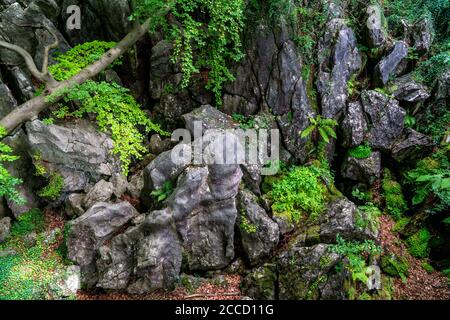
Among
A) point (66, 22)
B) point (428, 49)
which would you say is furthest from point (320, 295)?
point (66, 22)

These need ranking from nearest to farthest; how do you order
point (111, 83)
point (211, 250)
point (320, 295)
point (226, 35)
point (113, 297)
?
point (320, 295) < point (113, 297) < point (211, 250) < point (226, 35) < point (111, 83)

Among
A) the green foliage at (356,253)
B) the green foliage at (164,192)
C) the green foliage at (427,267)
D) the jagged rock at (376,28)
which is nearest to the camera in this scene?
the green foliage at (356,253)

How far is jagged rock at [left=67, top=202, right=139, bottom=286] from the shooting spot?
7.62 m

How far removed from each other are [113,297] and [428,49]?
13.8 metres

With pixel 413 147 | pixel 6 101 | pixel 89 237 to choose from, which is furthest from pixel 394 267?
pixel 6 101

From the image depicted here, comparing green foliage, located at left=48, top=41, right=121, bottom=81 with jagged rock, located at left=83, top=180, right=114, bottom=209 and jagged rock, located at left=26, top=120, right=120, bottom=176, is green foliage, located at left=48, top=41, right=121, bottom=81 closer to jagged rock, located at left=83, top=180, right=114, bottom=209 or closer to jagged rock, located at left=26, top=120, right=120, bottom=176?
jagged rock, located at left=26, top=120, right=120, bottom=176

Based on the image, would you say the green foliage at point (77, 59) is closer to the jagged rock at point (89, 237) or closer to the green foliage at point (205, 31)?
the green foliage at point (205, 31)

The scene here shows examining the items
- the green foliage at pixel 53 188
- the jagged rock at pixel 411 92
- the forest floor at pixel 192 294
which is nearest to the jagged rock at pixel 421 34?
the jagged rock at pixel 411 92

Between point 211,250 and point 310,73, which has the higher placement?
point 310,73

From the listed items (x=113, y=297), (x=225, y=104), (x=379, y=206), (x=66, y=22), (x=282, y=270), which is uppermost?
(x=66, y=22)

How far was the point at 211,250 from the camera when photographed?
26.2 feet

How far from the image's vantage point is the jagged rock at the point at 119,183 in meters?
9.28

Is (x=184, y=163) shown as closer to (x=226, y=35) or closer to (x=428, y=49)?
(x=226, y=35)

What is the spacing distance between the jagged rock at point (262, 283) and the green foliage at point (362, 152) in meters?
5.01
